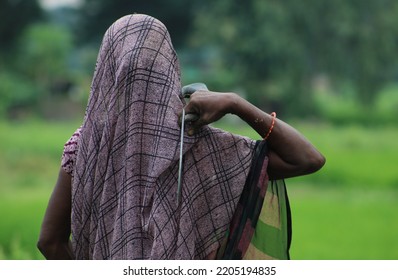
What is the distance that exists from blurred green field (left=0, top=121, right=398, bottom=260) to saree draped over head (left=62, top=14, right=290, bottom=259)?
128 inches

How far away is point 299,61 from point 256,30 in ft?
2.74

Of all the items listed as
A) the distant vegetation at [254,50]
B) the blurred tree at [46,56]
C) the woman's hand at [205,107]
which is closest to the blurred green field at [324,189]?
the distant vegetation at [254,50]

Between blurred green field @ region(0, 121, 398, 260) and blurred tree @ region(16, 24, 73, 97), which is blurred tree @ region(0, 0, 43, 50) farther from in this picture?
blurred green field @ region(0, 121, 398, 260)

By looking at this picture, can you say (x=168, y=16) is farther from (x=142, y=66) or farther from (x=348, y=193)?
(x=142, y=66)

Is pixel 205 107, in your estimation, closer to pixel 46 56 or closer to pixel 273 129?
pixel 273 129

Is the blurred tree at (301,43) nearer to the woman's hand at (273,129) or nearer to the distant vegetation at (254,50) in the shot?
the distant vegetation at (254,50)

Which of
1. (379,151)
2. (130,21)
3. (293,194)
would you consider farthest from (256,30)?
(130,21)

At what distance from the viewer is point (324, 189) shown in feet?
34.7

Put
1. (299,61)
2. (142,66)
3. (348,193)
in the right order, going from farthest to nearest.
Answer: (299,61) < (348,193) < (142,66)

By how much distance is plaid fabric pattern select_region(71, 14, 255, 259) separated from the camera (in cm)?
174

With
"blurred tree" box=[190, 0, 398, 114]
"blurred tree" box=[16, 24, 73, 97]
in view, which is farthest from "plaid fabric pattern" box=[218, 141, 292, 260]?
"blurred tree" box=[190, 0, 398, 114]

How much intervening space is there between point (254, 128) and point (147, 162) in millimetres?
240

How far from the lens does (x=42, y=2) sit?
12.9 m

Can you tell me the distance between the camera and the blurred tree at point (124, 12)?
13.1m
